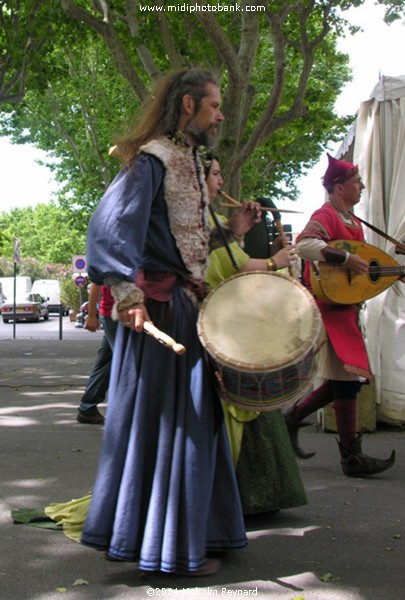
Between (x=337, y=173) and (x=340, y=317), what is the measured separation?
2.95 feet

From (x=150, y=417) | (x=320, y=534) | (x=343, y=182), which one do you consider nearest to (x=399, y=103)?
(x=343, y=182)

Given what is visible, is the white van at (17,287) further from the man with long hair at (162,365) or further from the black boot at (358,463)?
the man with long hair at (162,365)

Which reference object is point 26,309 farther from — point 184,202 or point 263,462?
point 184,202

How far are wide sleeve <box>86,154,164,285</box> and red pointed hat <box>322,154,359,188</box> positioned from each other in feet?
7.77

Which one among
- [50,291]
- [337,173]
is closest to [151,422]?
[337,173]

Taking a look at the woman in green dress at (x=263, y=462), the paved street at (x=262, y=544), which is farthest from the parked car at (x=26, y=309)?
the woman in green dress at (x=263, y=462)

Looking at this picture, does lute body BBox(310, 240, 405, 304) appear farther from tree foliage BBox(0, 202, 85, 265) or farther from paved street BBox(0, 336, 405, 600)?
tree foliage BBox(0, 202, 85, 265)

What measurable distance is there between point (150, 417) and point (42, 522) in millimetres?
1192

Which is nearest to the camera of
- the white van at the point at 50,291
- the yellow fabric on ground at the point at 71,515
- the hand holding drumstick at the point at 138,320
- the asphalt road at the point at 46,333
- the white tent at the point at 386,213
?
the hand holding drumstick at the point at 138,320

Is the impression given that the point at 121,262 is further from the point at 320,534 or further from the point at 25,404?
the point at 25,404

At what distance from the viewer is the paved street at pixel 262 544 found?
3555 millimetres

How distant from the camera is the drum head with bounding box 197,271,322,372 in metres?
3.46

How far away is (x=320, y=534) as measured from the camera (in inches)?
172

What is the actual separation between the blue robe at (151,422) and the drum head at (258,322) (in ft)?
0.59
